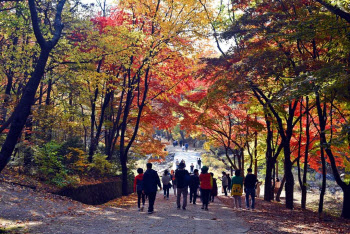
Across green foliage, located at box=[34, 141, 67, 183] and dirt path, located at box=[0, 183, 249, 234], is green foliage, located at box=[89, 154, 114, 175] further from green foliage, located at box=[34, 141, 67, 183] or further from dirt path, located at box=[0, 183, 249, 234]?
dirt path, located at box=[0, 183, 249, 234]

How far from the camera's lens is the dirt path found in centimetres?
722

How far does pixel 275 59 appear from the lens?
10820mm

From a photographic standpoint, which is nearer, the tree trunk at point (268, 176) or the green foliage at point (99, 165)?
the tree trunk at point (268, 176)

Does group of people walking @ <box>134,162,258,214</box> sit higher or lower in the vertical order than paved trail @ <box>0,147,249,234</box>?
higher

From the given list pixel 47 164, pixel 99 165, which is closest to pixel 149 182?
pixel 47 164

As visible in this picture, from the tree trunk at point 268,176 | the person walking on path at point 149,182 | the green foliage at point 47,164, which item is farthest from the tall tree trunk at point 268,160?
the green foliage at point 47,164

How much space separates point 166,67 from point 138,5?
11.7 feet

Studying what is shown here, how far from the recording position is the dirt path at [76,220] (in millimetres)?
7223

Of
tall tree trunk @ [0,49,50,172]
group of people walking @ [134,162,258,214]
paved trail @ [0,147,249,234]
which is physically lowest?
paved trail @ [0,147,249,234]

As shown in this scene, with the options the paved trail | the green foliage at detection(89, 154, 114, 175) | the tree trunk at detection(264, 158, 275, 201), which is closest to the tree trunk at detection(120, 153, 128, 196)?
the green foliage at detection(89, 154, 114, 175)

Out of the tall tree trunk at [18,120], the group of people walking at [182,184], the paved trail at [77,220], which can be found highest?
the tall tree trunk at [18,120]

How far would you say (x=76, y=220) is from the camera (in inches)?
325

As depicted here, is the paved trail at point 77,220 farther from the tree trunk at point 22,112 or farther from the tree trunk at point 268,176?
the tree trunk at point 268,176

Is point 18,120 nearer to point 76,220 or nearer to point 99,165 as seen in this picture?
point 76,220
